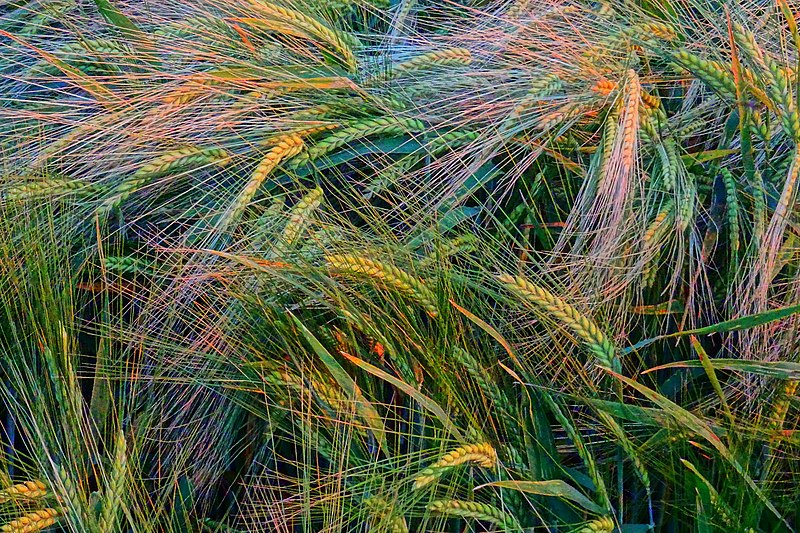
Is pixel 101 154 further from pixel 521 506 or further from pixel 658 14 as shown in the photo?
pixel 658 14

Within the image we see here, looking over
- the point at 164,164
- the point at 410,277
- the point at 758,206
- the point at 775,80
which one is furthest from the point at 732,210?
the point at 164,164

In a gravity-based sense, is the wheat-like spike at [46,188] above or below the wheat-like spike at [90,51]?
below

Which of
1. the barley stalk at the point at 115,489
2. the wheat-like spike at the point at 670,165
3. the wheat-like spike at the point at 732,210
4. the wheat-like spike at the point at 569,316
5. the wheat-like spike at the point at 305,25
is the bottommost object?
the barley stalk at the point at 115,489

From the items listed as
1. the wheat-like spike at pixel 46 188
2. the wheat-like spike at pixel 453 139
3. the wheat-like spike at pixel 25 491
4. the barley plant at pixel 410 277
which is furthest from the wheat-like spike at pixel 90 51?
the wheat-like spike at pixel 25 491

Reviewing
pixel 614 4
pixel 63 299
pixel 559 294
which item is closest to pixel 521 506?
pixel 559 294

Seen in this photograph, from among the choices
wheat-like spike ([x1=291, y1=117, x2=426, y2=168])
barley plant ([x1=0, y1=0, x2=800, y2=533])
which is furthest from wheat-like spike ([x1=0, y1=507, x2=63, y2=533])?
wheat-like spike ([x1=291, y1=117, x2=426, y2=168])

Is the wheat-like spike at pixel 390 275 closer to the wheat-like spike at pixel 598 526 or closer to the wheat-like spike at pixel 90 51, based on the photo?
the wheat-like spike at pixel 598 526

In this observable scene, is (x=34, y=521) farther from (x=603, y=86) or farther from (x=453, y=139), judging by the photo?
(x=603, y=86)
